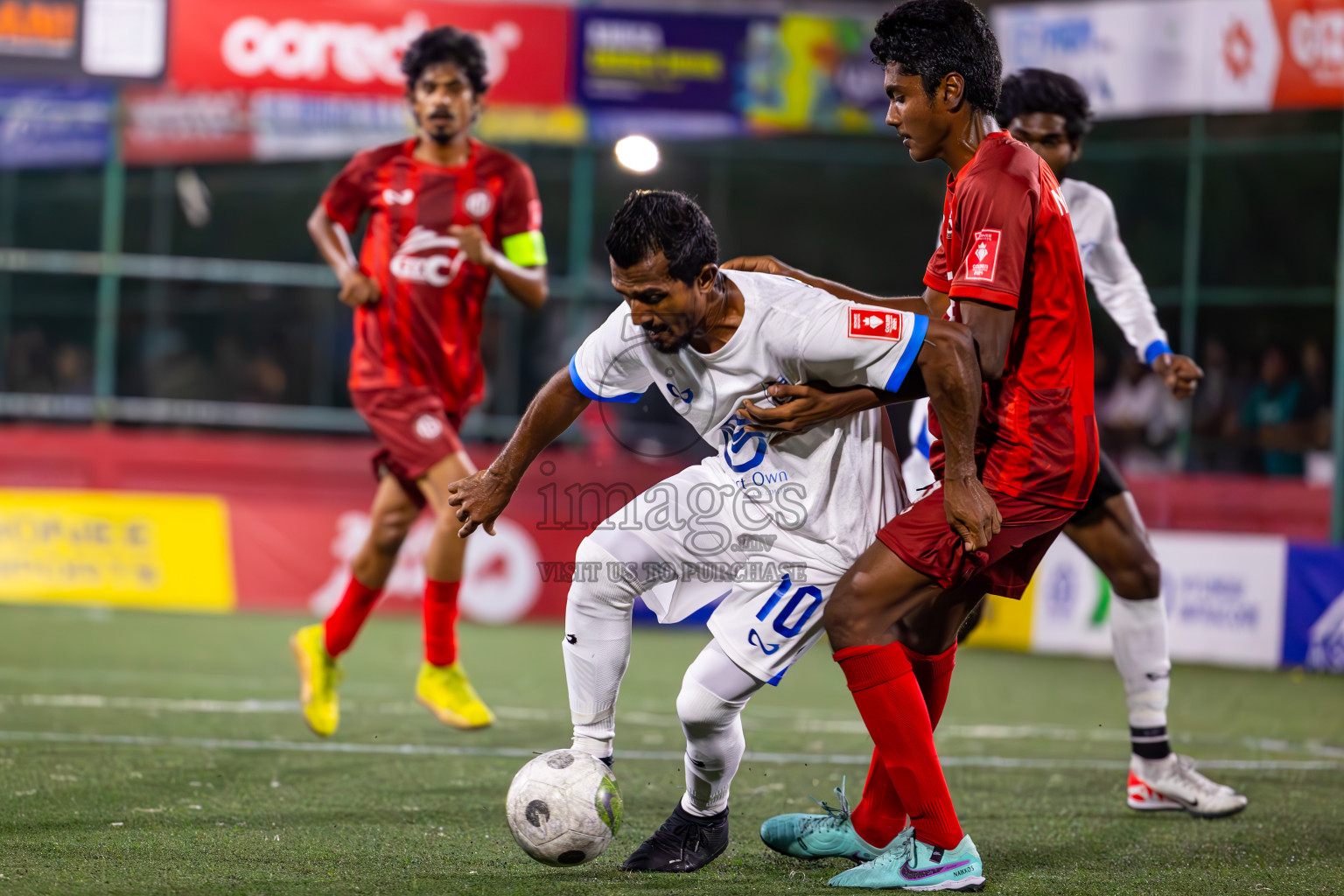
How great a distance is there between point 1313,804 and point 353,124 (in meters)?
12.0

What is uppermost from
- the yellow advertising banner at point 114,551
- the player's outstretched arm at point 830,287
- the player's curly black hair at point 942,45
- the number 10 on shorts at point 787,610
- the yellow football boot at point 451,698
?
the player's curly black hair at point 942,45

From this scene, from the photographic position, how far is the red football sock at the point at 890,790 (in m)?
4.02

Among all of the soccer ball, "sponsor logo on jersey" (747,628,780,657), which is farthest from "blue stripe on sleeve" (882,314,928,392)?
the soccer ball

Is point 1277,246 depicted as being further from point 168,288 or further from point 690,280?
point 690,280

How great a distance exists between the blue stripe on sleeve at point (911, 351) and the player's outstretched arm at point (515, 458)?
0.79 m

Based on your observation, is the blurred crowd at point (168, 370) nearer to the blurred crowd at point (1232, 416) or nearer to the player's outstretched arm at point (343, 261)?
the blurred crowd at point (1232, 416)

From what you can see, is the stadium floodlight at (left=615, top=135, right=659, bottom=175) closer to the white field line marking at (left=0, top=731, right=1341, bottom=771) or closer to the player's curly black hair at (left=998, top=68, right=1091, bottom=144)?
the player's curly black hair at (left=998, top=68, right=1091, bottom=144)

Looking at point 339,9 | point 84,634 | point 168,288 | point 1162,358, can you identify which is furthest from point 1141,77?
point 168,288

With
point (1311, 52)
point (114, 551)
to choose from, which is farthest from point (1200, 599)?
point (114, 551)

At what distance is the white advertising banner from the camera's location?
380 inches

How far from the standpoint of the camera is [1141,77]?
11695 mm

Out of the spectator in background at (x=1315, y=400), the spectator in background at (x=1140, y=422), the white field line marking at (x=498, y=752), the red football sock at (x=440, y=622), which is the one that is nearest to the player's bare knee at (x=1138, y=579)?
the white field line marking at (x=498, y=752)

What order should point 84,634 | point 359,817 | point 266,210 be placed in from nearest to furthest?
1. point 359,817
2. point 84,634
3. point 266,210

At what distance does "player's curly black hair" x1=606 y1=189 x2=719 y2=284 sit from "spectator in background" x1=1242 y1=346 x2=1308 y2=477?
35.8 ft
